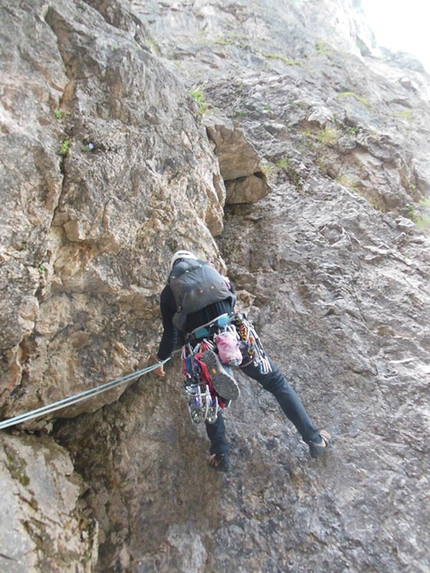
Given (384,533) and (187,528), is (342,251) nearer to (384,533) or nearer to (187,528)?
(384,533)

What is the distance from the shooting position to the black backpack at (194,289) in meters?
3.12

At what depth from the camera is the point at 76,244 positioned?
11.5ft

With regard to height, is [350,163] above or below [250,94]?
below

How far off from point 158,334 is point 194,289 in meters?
1.03

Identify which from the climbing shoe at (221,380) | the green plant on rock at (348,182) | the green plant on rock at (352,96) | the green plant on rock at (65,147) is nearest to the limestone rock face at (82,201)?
the green plant on rock at (65,147)

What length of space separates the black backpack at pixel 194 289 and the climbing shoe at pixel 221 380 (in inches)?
17.0

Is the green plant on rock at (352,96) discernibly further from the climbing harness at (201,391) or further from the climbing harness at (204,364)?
the climbing harness at (201,391)

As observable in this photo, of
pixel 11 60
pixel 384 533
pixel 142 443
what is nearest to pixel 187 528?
pixel 142 443

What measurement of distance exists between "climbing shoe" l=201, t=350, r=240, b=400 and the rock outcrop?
869 millimetres

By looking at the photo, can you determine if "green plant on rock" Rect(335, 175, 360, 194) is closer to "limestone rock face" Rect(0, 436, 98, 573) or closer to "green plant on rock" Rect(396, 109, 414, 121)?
"green plant on rock" Rect(396, 109, 414, 121)

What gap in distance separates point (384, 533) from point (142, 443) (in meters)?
2.19

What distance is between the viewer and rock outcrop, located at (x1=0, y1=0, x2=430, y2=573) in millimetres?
2918

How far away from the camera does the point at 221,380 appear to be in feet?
9.58

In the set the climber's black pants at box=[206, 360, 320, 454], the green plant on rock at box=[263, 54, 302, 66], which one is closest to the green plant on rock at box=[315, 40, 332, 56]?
the green plant on rock at box=[263, 54, 302, 66]
